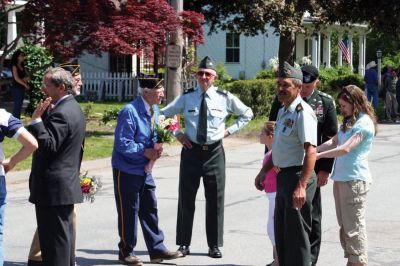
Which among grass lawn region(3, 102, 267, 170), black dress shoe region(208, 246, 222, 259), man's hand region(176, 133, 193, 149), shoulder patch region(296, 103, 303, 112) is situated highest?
shoulder patch region(296, 103, 303, 112)

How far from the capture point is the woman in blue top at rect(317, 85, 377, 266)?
7348 mm

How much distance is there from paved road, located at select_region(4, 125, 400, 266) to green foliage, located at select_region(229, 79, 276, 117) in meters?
7.98

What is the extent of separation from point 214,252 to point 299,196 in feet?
7.38

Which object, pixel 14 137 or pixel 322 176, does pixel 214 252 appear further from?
pixel 14 137

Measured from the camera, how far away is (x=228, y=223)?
10289mm

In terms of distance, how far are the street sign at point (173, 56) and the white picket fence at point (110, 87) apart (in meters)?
14.6

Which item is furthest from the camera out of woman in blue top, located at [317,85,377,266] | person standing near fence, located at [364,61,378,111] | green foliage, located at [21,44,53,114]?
person standing near fence, located at [364,61,378,111]

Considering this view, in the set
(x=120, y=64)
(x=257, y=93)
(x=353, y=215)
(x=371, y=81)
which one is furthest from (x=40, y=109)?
(x=120, y=64)

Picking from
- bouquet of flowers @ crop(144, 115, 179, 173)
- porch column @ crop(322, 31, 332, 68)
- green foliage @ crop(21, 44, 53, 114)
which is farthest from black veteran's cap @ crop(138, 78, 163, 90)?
porch column @ crop(322, 31, 332, 68)

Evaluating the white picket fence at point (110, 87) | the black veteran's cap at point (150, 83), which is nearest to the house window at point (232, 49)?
the white picket fence at point (110, 87)

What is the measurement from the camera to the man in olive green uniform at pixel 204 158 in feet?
28.3

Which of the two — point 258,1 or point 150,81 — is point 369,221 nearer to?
point 150,81

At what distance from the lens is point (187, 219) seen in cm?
866

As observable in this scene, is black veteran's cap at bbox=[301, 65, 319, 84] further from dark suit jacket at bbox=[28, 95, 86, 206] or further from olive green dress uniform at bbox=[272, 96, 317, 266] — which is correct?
dark suit jacket at bbox=[28, 95, 86, 206]
